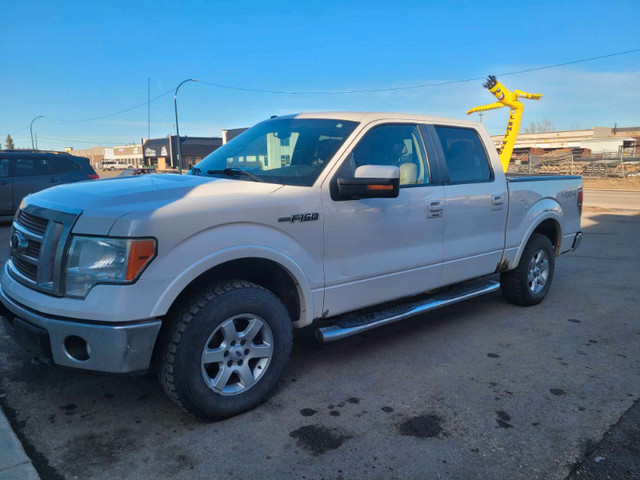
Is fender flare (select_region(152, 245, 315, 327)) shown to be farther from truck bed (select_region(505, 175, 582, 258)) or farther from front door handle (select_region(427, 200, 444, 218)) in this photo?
truck bed (select_region(505, 175, 582, 258))

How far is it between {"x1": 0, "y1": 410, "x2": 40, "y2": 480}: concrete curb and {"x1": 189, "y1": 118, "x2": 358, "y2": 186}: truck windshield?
2049 mm

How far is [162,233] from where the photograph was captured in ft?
8.63

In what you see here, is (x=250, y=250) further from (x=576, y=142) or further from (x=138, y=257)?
(x=576, y=142)

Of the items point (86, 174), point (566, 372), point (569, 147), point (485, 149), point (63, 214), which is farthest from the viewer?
point (569, 147)

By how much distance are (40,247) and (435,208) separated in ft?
9.24

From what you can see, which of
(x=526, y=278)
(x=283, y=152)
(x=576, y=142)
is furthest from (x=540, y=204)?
(x=576, y=142)

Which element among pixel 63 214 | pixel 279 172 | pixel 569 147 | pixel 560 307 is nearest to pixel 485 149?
pixel 560 307

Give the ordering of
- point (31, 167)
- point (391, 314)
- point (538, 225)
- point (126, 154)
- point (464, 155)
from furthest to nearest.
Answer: point (126, 154)
point (31, 167)
point (538, 225)
point (464, 155)
point (391, 314)

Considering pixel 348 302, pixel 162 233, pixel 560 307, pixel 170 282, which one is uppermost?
pixel 162 233

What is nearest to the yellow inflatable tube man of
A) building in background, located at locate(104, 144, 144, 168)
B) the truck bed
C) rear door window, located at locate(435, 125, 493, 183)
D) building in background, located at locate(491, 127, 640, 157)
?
the truck bed

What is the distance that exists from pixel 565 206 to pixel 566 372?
2585 mm

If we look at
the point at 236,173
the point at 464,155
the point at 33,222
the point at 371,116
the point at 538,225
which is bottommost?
the point at 538,225

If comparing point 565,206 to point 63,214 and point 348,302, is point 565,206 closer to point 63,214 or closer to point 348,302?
Answer: point 348,302

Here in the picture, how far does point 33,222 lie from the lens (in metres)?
2.98
